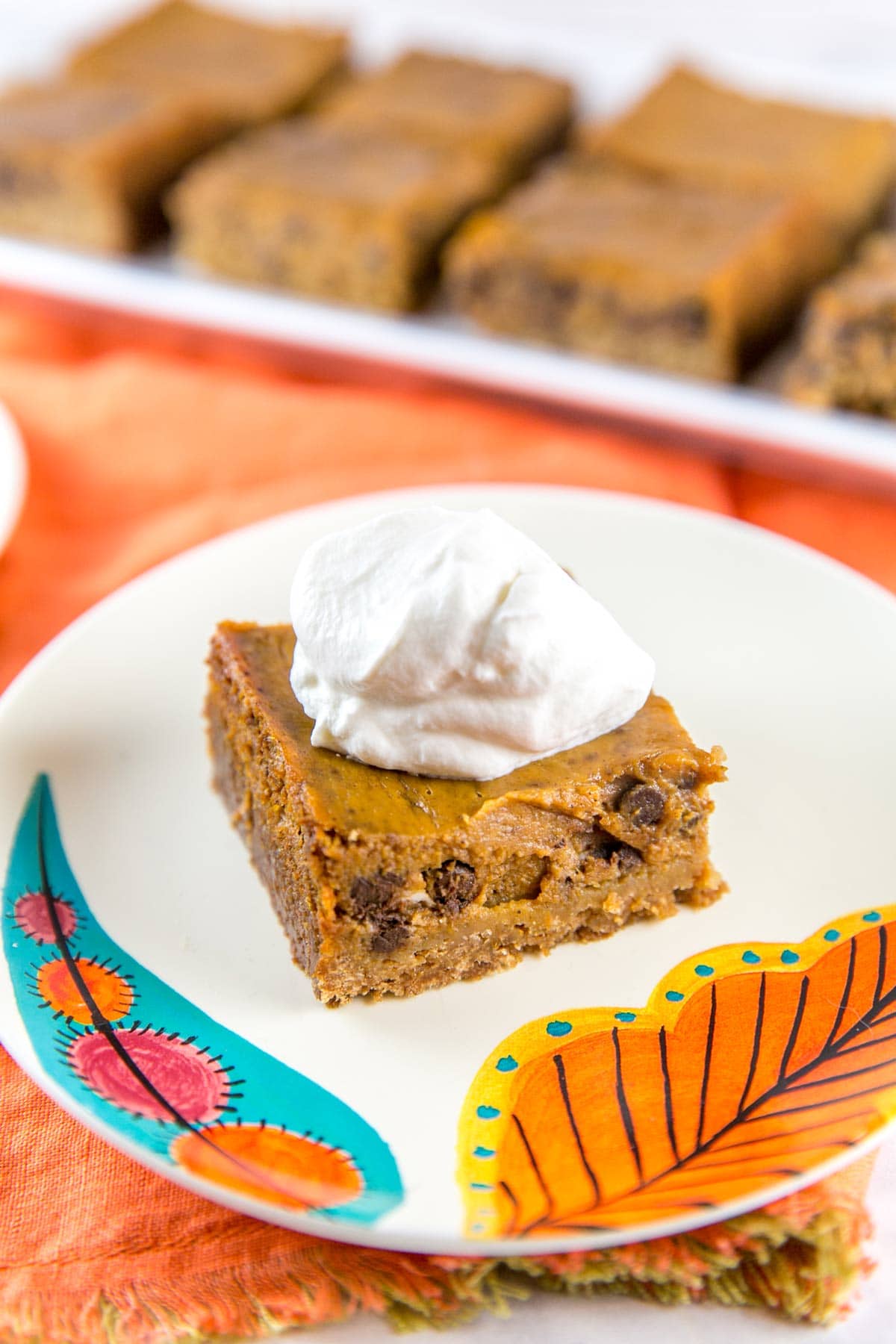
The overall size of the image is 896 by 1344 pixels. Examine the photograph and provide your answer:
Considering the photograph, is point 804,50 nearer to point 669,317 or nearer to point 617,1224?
point 669,317

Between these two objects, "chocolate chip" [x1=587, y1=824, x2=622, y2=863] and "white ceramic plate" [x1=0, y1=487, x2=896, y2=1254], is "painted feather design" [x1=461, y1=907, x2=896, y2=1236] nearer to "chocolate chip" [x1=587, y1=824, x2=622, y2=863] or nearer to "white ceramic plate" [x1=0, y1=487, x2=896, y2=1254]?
"white ceramic plate" [x1=0, y1=487, x2=896, y2=1254]

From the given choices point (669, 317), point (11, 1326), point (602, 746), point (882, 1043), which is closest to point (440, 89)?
point (669, 317)

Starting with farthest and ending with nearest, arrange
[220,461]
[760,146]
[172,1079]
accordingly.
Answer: [760,146]
[220,461]
[172,1079]

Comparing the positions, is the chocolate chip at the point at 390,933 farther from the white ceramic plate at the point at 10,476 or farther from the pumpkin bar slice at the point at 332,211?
the pumpkin bar slice at the point at 332,211

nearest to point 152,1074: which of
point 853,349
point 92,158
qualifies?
point 853,349

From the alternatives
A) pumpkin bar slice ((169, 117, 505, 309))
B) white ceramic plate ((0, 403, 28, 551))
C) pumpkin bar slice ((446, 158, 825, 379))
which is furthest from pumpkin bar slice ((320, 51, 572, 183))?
white ceramic plate ((0, 403, 28, 551))

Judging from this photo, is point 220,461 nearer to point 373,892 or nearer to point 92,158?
point 92,158

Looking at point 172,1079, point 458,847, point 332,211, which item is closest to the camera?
point 172,1079
